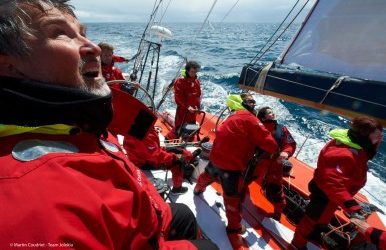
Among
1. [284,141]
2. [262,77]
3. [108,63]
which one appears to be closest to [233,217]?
[284,141]

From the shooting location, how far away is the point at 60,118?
895 mm

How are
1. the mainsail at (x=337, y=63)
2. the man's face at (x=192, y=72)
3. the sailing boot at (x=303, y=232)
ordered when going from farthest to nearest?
the man's face at (x=192, y=72), the sailing boot at (x=303, y=232), the mainsail at (x=337, y=63)

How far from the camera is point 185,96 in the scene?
20.1ft

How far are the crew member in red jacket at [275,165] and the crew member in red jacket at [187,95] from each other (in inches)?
99.8

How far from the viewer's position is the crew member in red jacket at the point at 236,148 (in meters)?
2.76

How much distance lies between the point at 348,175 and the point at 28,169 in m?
2.34

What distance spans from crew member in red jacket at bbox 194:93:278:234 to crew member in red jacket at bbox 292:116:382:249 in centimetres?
50

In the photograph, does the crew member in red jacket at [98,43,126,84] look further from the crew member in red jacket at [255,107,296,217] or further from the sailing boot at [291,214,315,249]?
the sailing boot at [291,214,315,249]

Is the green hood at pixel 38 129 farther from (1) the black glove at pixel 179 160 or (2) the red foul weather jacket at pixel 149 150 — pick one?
(1) the black glove at pixel 179 160

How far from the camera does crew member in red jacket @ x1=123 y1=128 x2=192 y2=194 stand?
2.84m

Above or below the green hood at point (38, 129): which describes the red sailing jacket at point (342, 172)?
below

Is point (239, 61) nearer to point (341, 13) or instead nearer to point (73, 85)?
point (341, 13)

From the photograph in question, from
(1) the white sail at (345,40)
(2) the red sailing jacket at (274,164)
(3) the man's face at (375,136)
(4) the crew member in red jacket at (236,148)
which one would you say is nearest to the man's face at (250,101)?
(4) the crew member in red jacket at (236,148)

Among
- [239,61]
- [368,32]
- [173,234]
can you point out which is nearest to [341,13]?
[368,32]
